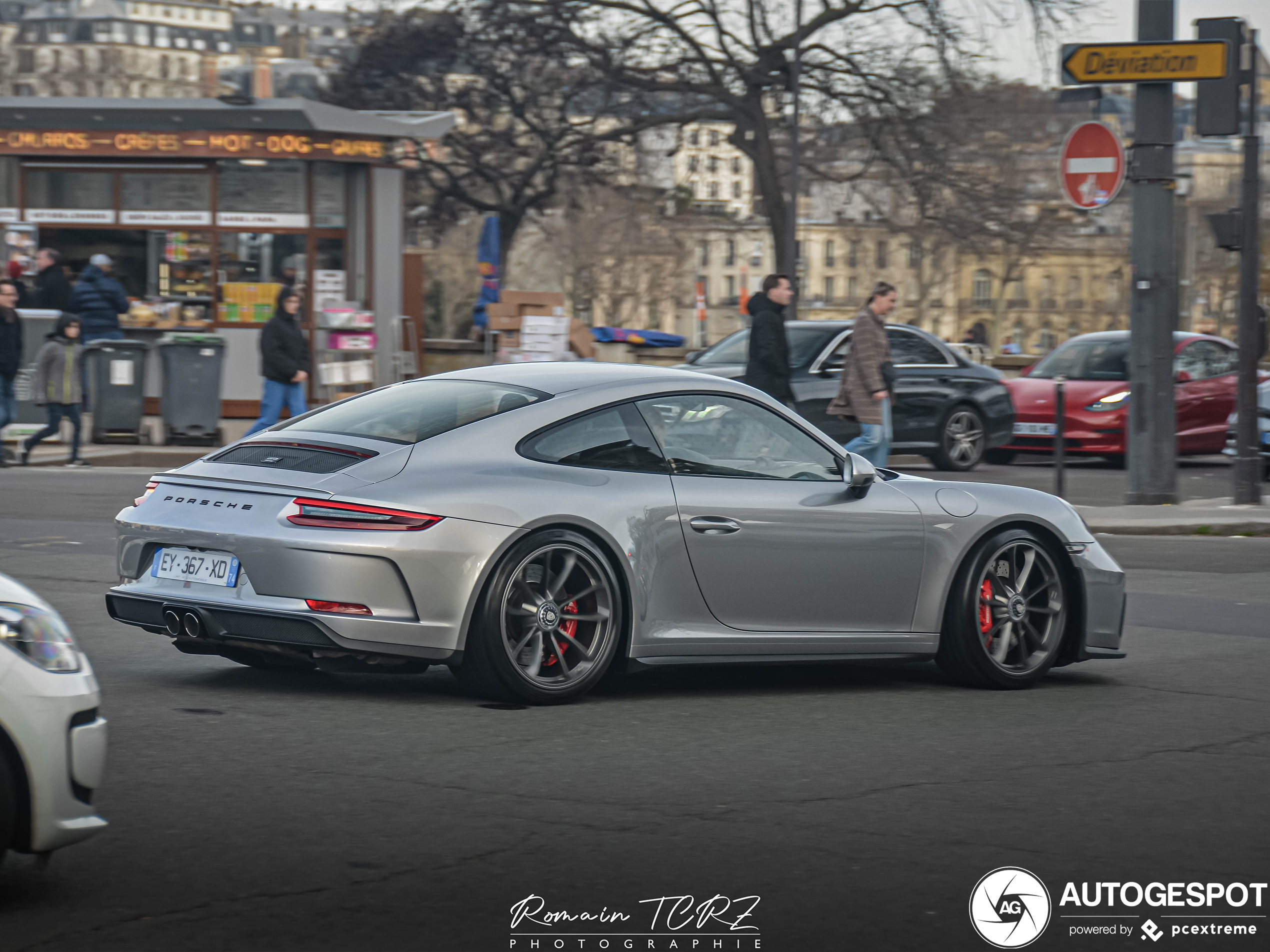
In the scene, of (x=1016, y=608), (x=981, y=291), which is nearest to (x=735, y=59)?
(x=1016, y=608)

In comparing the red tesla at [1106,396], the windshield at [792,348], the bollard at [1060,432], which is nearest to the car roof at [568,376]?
the bollard at [1060,432]

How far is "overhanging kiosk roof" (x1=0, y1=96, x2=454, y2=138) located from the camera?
22688mm

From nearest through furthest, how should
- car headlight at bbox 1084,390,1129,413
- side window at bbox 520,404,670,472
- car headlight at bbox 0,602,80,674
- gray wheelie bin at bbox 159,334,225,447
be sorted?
car headlight at bbox 0,602,80,674
side window at bbox 520,404,670,472
gray wheelie bin at bbox 159,334,225,447
car headlight at bbox 1084,390,1129,413

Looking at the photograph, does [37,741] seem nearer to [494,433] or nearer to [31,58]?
[494,433]

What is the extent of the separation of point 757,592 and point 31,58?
137761 mm

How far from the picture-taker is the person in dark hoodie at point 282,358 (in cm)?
1716

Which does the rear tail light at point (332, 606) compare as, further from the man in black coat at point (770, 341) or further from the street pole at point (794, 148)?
the street pole at point (794, 148)

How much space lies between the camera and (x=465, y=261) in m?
77.9

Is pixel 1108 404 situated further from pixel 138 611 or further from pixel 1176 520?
pixel 138 611

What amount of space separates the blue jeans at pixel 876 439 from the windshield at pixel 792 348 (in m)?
3.80

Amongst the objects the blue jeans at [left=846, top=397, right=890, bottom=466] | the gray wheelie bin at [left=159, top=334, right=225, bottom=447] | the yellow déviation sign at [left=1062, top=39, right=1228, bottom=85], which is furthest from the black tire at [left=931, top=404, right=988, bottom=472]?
the gray wheelie bin at [left=159, top=334, right=225, bottom=447]

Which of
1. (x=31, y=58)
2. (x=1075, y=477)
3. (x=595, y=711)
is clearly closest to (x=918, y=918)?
(x=595, y=711)

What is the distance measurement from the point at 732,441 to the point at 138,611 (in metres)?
2.33

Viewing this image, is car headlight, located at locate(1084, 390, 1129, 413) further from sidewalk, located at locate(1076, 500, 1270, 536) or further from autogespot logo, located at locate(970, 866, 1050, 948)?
autogespot logo, located at locate(970, 866, 1050, 948)
